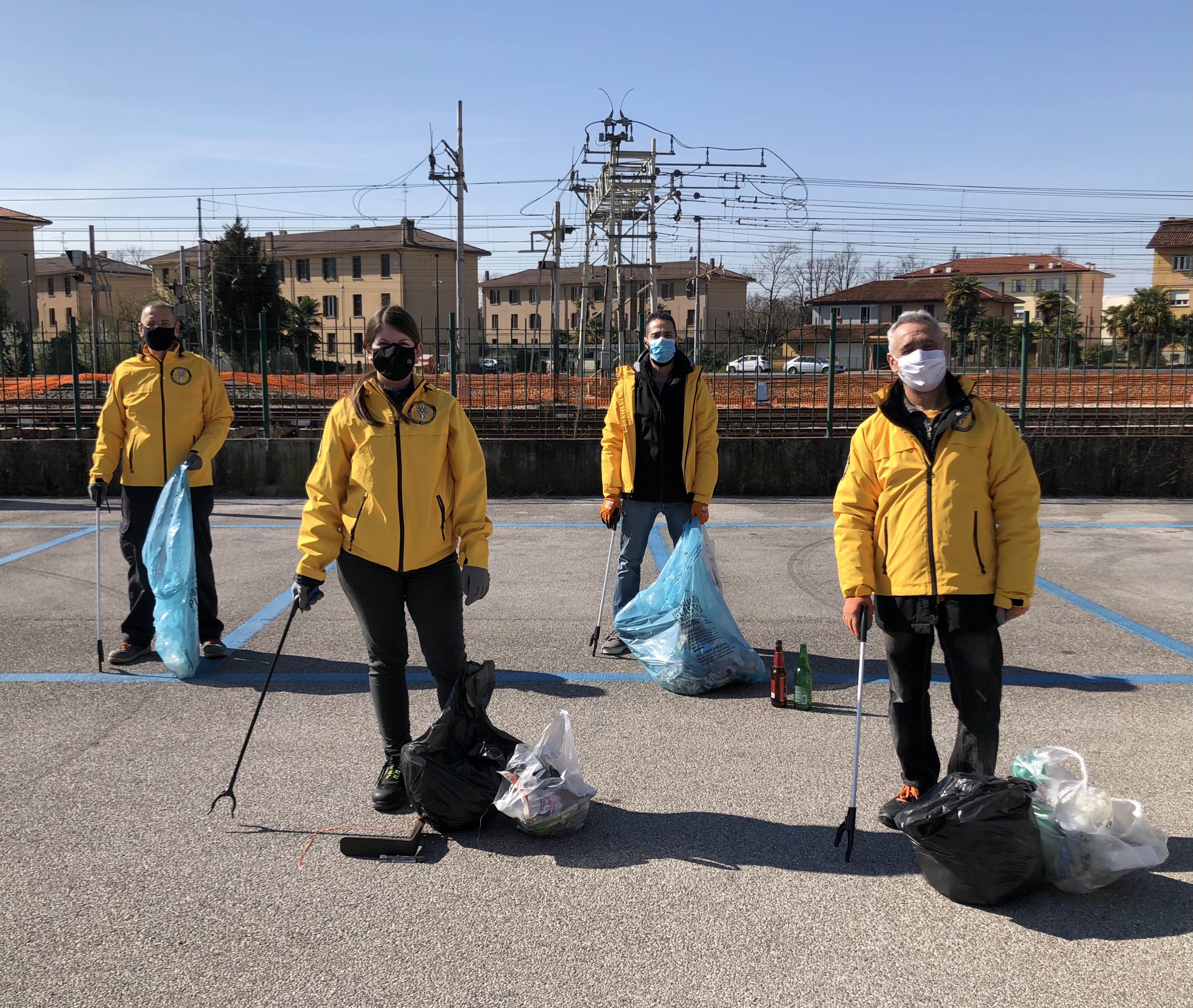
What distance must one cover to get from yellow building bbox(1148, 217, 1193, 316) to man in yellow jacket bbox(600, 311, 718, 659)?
71.3 m

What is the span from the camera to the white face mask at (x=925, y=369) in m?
3.20

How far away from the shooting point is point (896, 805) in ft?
11.5

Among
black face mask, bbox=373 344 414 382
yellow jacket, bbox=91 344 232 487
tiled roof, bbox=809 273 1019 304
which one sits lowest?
yellow jacket, bbox=91 344 232 487

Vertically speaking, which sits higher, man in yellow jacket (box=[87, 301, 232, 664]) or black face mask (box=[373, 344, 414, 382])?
black face mask (box=[373, 344, 414, 382])

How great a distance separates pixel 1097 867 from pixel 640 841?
145cm

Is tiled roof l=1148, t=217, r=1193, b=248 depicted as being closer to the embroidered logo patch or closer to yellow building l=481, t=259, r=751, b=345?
yellow building l=481, t=259, r=751, b=345

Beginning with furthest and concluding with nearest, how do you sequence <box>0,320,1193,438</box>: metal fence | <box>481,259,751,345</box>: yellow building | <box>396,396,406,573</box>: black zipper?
<box>481,259,751,345</box>: yellow building < <box>0,320,1193,438</box>: metal fence < <box>396,396,406,573</box>: black zipper

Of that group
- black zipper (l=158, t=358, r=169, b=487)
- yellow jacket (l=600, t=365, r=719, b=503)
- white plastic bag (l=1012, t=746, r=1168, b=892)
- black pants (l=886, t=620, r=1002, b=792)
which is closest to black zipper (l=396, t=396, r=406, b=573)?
black pants (l=886, t=620, r=1002, b=792)

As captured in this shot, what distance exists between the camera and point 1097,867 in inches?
116

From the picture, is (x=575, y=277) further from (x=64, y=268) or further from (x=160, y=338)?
(x=160, y=338)

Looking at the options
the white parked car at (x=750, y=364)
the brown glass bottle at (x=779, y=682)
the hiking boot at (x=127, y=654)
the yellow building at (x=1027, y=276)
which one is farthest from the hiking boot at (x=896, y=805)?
the yellow building at (x=1027, y=276)

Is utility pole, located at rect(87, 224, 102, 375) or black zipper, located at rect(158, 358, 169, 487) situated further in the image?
utility pole, located at rect(87, 224, 102, 375)

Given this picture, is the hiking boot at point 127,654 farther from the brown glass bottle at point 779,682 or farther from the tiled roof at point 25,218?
the tiled roof at point 25,218

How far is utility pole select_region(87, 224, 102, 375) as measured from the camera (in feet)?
45.5
